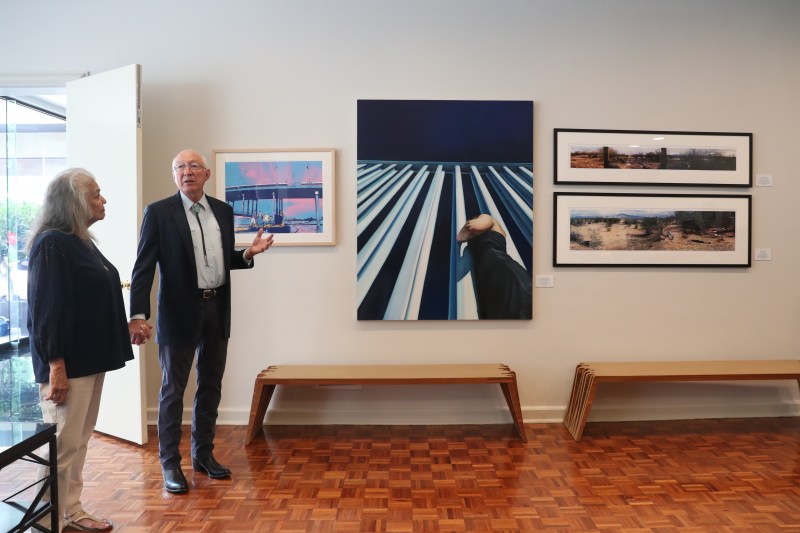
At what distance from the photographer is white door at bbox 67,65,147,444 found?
147 inches

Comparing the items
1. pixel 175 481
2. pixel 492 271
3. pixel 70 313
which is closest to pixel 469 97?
pixel 492 271

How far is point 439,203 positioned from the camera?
4.10 meters

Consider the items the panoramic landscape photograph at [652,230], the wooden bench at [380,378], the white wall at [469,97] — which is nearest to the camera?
the wooden bench at [380,378]

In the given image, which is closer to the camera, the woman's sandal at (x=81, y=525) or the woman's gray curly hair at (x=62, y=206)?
the woman's gray curly hair at (x=62, y=206)

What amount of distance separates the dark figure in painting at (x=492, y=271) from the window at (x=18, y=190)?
4.52m

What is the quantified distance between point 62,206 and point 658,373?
11.7 feet

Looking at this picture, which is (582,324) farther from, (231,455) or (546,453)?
(231,455)

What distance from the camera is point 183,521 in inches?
104

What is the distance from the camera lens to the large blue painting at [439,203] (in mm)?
4082

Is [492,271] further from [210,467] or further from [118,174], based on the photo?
[118,174]

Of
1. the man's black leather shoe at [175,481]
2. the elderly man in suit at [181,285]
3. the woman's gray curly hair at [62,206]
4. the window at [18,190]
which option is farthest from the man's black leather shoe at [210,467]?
the window at [18,190]

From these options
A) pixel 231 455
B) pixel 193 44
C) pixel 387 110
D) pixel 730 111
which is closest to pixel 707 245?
pixel 730 111

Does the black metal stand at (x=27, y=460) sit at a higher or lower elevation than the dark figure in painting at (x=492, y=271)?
lower

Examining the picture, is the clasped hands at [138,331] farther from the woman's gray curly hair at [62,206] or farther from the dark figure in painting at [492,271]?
the dark figure in painting at [492,271]
